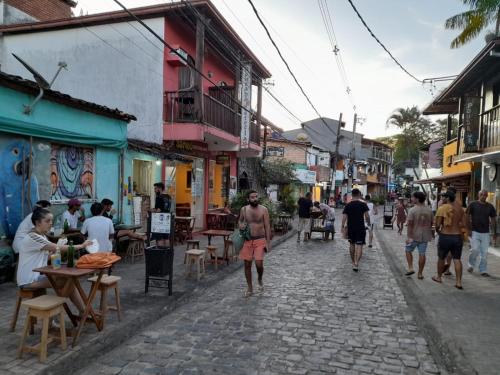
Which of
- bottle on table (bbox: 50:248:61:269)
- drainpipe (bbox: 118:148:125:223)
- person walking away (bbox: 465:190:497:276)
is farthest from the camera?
drainpipe (bbox: 118:148:125:223)

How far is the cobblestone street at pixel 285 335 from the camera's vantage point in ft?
14.3

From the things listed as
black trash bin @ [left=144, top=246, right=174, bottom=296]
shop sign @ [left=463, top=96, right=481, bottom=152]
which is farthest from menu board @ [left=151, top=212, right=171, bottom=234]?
shop sign @ [left=463, top=96, right=481, bottom=152]

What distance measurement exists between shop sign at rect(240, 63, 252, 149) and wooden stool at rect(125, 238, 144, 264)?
714 centimetres

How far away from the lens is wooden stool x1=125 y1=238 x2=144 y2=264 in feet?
31.7

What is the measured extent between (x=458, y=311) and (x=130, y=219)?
803 centimetres

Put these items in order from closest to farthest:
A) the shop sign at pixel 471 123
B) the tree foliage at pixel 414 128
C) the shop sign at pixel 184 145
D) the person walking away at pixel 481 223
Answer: the person walking away at pixel 481 223, the shop sign at pixel 184 145, the shop sign at pixel 471 123, the tree foliage at pixel 414 128

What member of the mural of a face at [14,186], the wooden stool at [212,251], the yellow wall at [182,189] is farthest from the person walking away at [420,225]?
the yellow wall at [182,189]

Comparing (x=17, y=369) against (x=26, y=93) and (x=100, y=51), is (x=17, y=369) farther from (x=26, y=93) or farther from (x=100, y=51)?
(x=100, y=51)

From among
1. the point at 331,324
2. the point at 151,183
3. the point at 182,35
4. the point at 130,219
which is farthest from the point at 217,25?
the point at 331,324

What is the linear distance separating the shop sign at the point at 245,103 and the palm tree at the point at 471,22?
8.19 meters

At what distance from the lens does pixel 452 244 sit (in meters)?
7.82

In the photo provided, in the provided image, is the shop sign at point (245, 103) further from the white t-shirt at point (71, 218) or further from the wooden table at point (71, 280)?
the wooden table at point (71, 280)

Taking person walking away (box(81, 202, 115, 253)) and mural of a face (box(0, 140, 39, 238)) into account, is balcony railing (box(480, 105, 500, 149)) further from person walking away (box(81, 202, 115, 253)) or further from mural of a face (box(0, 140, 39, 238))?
mural of a face (box(0, 140, 39, 238))

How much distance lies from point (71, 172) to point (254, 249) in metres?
4.49
